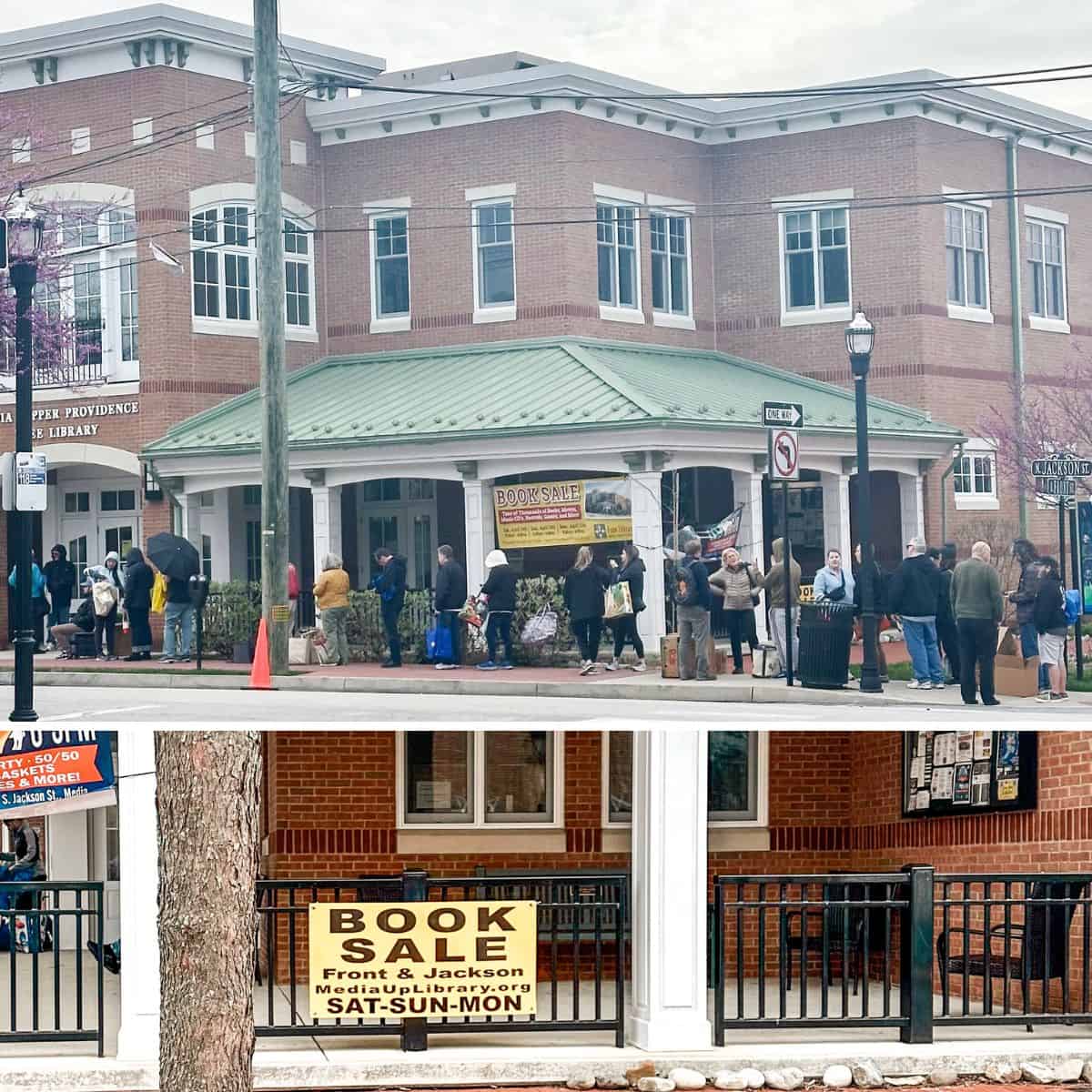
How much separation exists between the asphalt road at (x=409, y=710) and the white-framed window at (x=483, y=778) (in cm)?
675

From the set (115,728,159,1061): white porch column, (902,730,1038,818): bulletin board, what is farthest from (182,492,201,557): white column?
(902,730,1038,818): bulletin board

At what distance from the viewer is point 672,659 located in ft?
30.2

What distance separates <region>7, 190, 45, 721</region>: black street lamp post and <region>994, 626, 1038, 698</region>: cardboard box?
437 centimetres

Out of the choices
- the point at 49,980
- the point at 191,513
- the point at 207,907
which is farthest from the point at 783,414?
the point at 49,980

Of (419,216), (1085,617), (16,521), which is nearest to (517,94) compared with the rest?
(419,216)

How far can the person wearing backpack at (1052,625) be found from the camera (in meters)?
8.57

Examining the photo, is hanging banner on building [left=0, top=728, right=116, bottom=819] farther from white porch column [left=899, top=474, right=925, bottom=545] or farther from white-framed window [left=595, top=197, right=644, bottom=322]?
white porch column [left=899, top=474, right=925, bottom=545]

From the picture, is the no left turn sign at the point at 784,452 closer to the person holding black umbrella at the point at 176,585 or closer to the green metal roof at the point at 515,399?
the green metal roof at the point at 515,399

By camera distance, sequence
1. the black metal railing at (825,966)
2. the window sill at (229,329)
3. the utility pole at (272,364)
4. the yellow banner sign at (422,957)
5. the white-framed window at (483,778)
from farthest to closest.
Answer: the white-framed window at (483,778)
the yellow banner sign at (422,957)
the black metal railing at (825,966)
the window sill at (229,329)
the utility pole at (272,364)

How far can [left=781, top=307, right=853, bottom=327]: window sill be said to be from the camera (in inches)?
359

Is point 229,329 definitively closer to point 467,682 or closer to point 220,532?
point 220,532

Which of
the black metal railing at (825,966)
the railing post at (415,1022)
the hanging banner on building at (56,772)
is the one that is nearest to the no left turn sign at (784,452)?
the black metal railing at (825,966)

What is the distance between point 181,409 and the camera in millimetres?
8867

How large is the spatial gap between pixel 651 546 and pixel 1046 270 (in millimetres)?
2328
